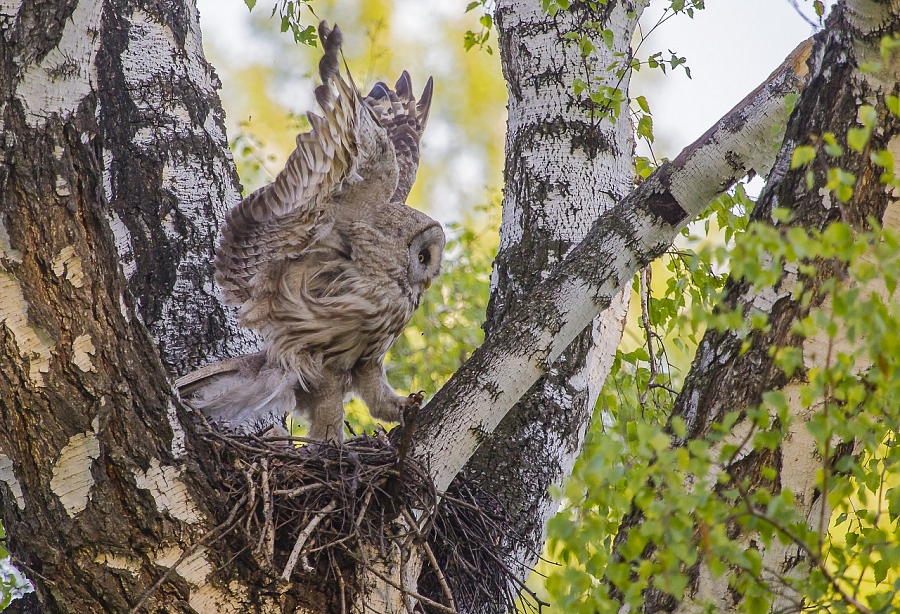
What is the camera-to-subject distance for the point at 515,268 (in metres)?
3.64

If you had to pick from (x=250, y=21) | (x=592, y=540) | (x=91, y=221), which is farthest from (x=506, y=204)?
(x=250, y=21)

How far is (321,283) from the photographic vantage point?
371 cm

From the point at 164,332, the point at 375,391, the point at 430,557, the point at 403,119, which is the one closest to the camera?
the point at 430,557

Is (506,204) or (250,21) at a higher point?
(250,21)

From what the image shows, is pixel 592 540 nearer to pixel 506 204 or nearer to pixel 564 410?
pixel 564 410

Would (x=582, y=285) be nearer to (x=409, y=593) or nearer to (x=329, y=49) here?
(x=409, y=593)

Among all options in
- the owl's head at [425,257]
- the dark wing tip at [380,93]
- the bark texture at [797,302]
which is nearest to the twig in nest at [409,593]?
the bark texture at [797,302]

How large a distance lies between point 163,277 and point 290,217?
2.02 ft

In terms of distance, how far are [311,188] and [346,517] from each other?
1227 millimetres

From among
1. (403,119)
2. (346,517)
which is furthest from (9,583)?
(403,119)

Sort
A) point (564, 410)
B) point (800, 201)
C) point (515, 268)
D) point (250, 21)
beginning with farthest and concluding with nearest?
1. point (250, 21)
2. point (515, 268)
3. point (564, 410)
4. point (800, 201)

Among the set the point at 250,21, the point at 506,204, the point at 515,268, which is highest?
the point at 250,21

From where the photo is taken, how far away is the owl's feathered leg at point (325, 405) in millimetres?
3773

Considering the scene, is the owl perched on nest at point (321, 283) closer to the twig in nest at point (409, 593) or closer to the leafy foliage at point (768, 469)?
the twig in nest at point (409, 593)
